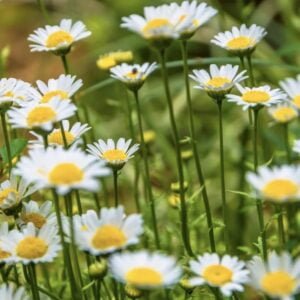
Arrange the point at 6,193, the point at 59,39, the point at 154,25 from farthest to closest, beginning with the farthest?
the point at 59,39 < the point at 6,193 < the point at 154,25

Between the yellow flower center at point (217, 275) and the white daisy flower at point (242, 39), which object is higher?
the white daisy flower at point (242, 39)

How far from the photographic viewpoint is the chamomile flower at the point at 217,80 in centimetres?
93


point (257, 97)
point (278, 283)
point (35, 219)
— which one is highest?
point (257, 97)

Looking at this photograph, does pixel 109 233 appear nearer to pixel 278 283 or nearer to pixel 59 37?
pixel 278 283

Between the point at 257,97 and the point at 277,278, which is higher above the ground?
the point at 257,97

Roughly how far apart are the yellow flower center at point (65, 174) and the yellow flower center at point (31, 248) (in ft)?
0.44

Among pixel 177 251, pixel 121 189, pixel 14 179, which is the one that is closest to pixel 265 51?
pixel 121 189

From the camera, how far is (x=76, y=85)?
947mm

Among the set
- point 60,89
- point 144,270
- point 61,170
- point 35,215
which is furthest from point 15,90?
point 144,270

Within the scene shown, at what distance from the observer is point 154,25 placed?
2.67ft

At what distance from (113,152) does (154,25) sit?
193 millimetres

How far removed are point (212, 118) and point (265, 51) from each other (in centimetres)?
27

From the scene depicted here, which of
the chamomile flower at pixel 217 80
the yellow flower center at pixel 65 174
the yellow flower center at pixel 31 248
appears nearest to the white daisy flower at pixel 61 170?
the yellow flower center at pixel 65 174

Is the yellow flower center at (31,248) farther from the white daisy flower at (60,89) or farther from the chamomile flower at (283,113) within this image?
the chamomile flower at (283,113)
